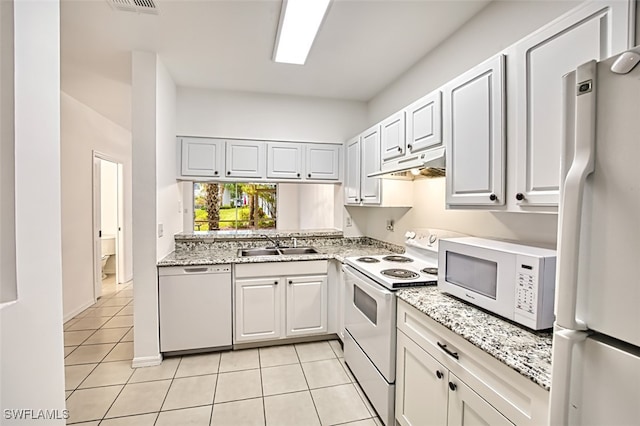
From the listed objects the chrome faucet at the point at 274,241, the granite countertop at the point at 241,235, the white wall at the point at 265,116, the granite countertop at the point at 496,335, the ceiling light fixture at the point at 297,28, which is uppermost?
the ceiling light fixture at the point at 297,28

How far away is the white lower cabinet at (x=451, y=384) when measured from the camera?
985 millimetres

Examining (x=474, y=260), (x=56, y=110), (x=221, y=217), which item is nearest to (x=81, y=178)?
(x=221, y=217)

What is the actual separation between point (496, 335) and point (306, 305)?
1.96 metres

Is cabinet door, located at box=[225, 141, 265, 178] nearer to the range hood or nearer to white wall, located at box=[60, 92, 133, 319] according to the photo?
the range hood

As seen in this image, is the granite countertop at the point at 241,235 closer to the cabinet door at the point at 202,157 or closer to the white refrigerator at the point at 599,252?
the cabinet door at the point at 202,157

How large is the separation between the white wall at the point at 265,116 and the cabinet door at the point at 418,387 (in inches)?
97.7

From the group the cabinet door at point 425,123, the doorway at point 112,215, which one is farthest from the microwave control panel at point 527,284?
the doorway at point 112,215

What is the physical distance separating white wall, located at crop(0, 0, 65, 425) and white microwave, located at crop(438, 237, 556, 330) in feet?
5.13

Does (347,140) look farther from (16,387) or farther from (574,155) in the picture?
(16,387)

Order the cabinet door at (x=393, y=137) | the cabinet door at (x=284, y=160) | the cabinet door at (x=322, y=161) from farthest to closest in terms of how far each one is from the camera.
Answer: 1. the cabinet door at (x=322, y=161)
2. the cabinet door at (x=284, y=160)
3. the cabinet door at (x=393, y=137)

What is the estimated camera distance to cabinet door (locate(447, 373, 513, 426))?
42.5 inches

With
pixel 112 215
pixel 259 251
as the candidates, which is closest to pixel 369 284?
pixel 259 251

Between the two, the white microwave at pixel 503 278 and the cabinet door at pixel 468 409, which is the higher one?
the white microwave at pixel 503 278

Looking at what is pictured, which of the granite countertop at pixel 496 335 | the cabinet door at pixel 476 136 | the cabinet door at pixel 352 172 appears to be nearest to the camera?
the granite countertop at pixel 496 335
